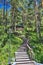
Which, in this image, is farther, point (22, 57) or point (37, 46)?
point (37, 46)

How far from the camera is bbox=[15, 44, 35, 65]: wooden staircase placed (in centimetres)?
755

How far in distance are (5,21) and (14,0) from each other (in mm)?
1377

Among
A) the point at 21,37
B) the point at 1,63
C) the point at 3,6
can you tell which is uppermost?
the point at 3,6

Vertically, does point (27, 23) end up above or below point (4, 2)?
below

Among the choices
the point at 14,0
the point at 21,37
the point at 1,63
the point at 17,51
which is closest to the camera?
the point at 1,63

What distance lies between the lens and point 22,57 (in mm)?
8258

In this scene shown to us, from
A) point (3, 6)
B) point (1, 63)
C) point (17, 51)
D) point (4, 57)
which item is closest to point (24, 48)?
point (17, 51)

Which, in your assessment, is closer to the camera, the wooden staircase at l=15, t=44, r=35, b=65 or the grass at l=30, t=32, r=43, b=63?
the wooden staircase at l=15, t=44, r=35, b=65

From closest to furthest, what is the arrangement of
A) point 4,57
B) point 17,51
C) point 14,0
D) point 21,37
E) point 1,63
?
point 1,63, point 4,57, point 17,51, point 21,37, point 14,0

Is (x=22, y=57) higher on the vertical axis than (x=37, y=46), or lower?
lower

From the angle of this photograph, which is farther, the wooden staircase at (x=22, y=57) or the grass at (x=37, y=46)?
the grass at (x=37, y=46)

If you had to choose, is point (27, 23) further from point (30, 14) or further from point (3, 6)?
point (3, 6)

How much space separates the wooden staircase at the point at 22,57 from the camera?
7.55m

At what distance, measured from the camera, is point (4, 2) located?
10898 millimetres
